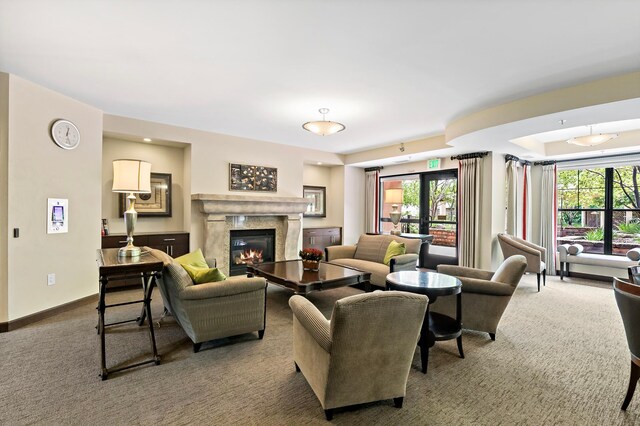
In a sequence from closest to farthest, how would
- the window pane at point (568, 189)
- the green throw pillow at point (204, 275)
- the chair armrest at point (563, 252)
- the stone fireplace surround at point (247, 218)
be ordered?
the green throw pillow at point (204, 275) < the stone fireplace surround at point (247, 218) < the chair armrest at point (563, 252) < the window pane at point (568, 189)

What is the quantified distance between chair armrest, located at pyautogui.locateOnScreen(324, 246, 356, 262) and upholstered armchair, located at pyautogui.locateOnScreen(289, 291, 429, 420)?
344 centimetres

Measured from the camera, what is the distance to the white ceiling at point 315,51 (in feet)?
7.53

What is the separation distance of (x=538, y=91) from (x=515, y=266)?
83.8 inches

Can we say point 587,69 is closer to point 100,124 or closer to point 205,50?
point 205,50

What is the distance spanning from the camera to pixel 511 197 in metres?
6.40

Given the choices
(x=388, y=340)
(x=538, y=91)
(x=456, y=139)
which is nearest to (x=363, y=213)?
(x=456, y=139)

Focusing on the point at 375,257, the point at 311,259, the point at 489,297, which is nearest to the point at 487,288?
the point at 489,297

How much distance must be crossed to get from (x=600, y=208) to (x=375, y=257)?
4814 millimetres

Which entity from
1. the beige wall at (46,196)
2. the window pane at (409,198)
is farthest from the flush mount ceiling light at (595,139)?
the beige wall at (46,196)

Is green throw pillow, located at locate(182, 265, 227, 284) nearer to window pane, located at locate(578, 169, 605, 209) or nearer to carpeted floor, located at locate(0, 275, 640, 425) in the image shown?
carpeted floor, located at locate(0, 275, 640, 425)

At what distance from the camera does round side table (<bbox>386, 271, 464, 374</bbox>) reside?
8.74 ft

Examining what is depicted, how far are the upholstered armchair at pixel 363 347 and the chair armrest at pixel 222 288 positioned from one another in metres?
1.06

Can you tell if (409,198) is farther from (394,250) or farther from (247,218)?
(247,218)

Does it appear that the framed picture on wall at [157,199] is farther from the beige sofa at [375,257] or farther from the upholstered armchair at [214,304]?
the beige sofa at [375,257]
